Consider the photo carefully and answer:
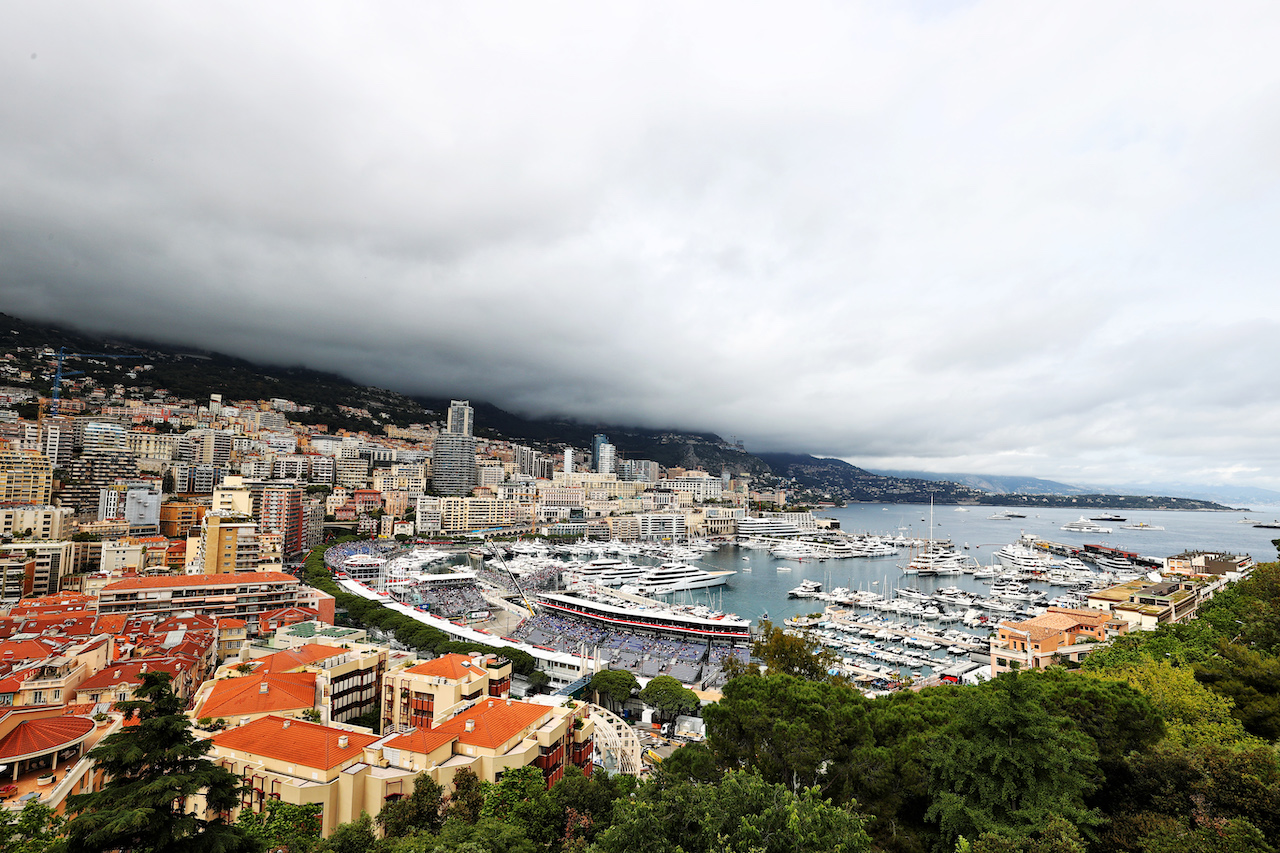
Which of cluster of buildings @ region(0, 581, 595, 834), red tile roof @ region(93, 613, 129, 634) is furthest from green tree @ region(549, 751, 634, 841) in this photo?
red tile roof @ region(93, 613, 129, 634)

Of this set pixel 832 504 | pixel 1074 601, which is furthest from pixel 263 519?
pixel 832 504

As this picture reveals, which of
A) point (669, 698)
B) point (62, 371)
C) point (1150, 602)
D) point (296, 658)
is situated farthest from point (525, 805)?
point (62, 371)

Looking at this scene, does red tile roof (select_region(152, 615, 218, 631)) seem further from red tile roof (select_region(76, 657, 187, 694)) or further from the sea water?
the sea water

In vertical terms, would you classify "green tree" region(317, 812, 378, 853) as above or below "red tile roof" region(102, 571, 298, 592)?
above

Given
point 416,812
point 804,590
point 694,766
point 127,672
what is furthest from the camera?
point 804,590

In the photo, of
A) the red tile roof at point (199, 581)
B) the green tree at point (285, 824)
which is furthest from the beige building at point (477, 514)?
the green tree at point (285, 824)

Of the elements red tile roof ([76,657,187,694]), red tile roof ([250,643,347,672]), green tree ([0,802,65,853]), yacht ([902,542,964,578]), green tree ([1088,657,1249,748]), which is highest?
green tree ([1088,657,1249,748])

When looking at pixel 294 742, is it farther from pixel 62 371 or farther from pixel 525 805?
pixel 62 371
